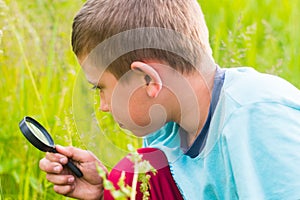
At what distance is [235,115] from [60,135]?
2.94 ft

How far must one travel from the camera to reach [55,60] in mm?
3035

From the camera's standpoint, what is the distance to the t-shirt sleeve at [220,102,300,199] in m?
1.69

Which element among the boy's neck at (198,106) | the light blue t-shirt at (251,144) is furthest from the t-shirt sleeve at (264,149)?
the boy's neck at (198,106)

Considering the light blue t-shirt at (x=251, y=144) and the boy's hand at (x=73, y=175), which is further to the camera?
the boy's hand at (x=73, y=175)

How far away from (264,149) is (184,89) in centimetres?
29

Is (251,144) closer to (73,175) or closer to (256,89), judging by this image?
(256,89)

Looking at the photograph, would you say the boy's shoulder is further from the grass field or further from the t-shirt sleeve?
the grass field

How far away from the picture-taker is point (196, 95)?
1.94 meters

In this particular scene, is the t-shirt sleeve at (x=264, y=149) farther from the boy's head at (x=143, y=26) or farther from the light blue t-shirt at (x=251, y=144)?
the boy's head at (x=143, y=26)

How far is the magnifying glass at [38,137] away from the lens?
192cm

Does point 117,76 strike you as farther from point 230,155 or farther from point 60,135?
point 60,135

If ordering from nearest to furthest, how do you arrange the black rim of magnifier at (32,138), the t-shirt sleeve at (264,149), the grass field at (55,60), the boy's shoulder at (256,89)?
the t-shirt sleeve at (264,149) → the boy's shoulder at (256,89) → the black rim of magnifier at (32,138) → the grass field at (55,60)

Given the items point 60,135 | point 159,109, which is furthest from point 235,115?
point 60,135

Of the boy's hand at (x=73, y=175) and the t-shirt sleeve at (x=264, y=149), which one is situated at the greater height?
the t-shirt sleeve at (x=264, y=149)
